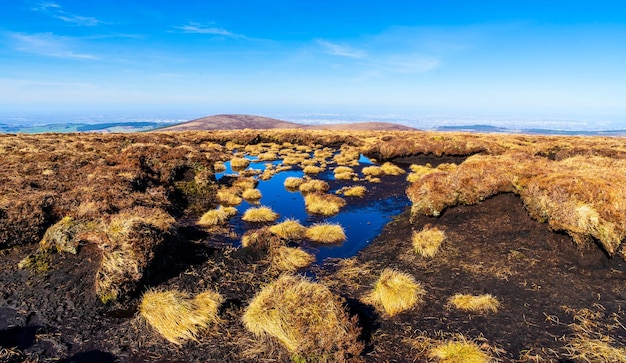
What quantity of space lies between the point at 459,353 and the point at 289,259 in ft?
23.3

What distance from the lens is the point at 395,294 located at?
9.95 metres

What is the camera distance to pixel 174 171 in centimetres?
2527

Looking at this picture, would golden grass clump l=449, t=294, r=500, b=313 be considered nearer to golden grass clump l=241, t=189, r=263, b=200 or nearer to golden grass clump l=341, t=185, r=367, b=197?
golden grass clump l=341, t=185, r=367, b=197

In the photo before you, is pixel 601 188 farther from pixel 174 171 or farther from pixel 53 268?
pixel 174 171

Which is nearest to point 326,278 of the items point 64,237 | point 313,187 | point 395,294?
point 395,294

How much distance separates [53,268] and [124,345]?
4.94 metres

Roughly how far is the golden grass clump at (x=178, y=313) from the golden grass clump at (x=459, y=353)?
5919 mm

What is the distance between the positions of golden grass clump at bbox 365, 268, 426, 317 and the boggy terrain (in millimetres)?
42

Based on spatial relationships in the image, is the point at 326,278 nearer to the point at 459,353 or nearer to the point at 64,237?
the point at 459,353

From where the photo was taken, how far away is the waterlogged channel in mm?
15248

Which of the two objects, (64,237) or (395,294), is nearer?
(395,294)

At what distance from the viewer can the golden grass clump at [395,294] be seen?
9.69 meters

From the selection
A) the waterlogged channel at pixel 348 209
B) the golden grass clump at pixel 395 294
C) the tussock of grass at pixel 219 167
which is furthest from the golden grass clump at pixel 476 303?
the tussock of grass at pixel 219 167

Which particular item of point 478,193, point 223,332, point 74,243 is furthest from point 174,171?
point 478,193
